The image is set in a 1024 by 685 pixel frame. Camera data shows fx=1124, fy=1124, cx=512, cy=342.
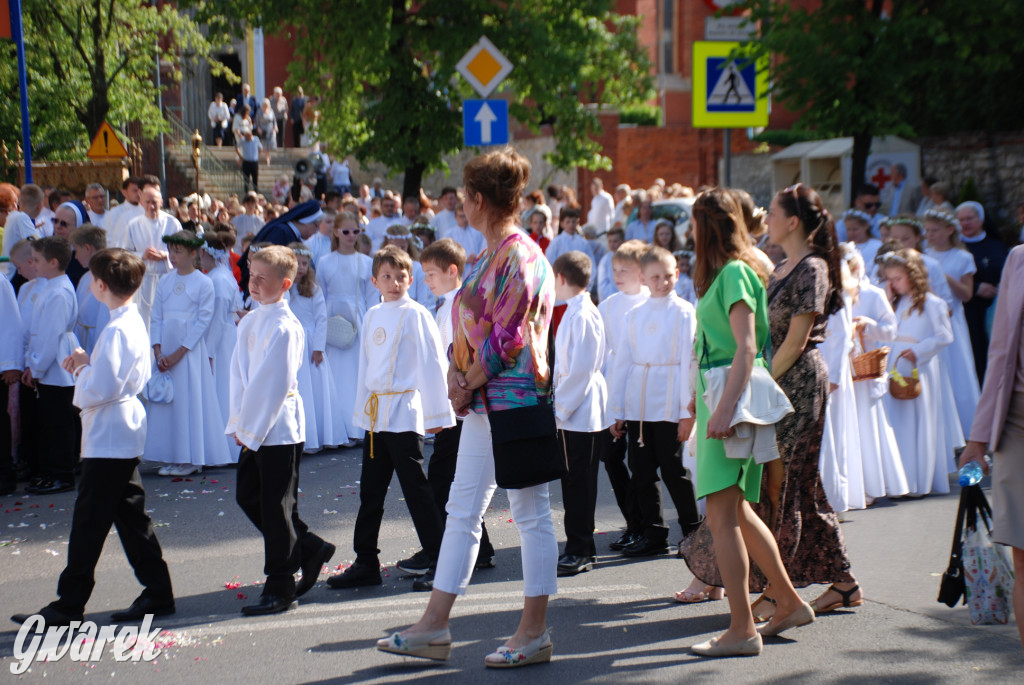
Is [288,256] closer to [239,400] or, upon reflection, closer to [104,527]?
[239,400]

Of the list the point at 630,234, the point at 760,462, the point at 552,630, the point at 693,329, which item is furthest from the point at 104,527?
the point at 630,234

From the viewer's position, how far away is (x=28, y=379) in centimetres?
861

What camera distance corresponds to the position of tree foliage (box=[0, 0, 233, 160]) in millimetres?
23969

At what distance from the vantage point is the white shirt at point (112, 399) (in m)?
5.29

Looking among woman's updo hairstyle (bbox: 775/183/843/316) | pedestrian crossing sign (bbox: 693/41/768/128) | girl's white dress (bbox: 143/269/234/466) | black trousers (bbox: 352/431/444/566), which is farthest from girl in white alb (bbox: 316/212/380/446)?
woman's updo hairstyle (bbox: 775/183/843/316)

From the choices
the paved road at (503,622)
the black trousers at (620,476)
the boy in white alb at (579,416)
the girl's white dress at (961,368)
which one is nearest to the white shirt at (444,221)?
the girl's white dress at (961,368)

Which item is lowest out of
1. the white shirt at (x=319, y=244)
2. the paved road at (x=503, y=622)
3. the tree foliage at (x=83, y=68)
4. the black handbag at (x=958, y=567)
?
the paved road at (x=503, y=622)

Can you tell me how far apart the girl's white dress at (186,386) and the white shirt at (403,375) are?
3601 mm

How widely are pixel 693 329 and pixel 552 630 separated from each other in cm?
218

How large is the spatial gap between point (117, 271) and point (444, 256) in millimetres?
1756

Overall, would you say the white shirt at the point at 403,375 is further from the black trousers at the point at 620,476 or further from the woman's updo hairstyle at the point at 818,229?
the woman's updo hairstyle at the point at 818,229

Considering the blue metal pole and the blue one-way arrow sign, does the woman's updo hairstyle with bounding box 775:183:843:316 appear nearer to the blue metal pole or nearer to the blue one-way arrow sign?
the blue one-way arrow sign

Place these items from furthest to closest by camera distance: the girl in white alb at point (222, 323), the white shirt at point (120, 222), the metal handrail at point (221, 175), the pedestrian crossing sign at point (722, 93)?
the metal handrail at point (221, 175) < the white shirt at point (120, 222) < the pedestrian crossing sign at point (722, 93) < the girl in white alb at point (222, 323)

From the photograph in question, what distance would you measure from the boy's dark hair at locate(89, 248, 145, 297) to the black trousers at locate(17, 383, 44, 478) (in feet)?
12.5
